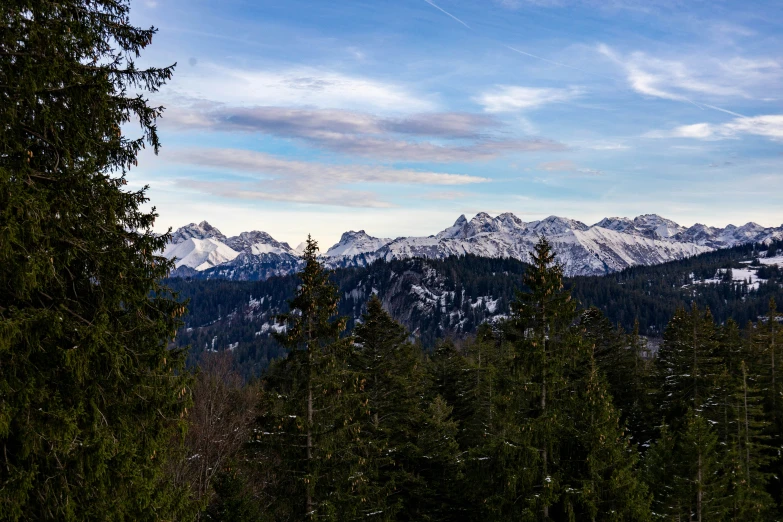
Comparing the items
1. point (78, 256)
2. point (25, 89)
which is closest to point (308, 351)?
point (78, 256)

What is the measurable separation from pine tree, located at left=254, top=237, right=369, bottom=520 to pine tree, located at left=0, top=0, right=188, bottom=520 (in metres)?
8.79

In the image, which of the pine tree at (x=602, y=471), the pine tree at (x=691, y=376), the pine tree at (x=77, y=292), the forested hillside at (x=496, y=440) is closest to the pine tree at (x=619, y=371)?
the pine tree at (x=691, y=376)

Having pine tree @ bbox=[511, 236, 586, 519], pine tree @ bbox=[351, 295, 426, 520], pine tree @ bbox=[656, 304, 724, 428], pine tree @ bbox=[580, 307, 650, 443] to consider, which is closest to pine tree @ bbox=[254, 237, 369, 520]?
pine tree @ bbox=[511, 236, 586, 519]

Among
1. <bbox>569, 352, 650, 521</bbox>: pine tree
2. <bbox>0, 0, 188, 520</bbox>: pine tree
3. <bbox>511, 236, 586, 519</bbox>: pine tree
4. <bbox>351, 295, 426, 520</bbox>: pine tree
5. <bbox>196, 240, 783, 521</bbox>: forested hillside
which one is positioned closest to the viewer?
<bbox>0, 0, 188, 520</bbox>: pine tree

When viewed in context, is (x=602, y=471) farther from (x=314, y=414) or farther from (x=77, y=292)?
(x=77, y=292)

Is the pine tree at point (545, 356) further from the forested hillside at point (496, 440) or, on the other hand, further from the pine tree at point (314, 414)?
the pine tree at point (314, 414)

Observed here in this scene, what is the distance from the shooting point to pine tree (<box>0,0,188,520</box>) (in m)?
8.05

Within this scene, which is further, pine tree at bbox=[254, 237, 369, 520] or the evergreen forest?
pine tree at bbox=[254, 237, 369, 520]

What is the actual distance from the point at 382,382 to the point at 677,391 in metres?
21.8

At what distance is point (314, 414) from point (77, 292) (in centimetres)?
1146

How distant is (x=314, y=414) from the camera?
65.0 feet

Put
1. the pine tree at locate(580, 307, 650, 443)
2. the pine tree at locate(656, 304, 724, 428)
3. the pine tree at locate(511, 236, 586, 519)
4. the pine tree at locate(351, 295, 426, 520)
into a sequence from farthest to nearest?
1. the pine tree at locate(580, 307, 650, 443)
2. the pine tree at locate(656, 304, 724, 428)
3. the pine tree at locate(351, 295, 426, 520)
4. the pine tree at locate(511, 236, 586, 519)

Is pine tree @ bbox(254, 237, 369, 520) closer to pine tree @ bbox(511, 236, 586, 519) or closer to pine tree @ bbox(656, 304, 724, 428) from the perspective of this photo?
pine tree @ bbox(511, 236, 586, 519)

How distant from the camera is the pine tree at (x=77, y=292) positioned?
8055 mm
